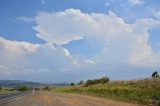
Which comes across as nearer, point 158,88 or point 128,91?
point 158,88

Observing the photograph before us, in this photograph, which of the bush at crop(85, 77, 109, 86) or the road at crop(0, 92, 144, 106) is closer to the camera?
the road at crop(0, 92, 144, 106)

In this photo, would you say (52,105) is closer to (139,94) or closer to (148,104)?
(148,104)

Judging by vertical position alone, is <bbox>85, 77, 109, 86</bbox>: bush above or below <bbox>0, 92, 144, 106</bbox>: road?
above

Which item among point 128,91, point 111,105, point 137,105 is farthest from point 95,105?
point 128,91

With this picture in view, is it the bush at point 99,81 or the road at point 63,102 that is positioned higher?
the bush at point 99,81

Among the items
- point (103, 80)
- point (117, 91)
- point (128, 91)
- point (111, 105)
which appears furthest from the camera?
point (103, 80)

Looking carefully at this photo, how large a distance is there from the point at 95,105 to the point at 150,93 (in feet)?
34.9

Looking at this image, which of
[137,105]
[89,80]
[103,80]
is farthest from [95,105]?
[89,80]

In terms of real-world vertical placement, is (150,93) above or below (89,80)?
below

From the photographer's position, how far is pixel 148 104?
3195 centimetres

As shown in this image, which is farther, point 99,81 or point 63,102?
point 99,81

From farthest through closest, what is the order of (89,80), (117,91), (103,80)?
(89,80)
(103,80)
(117,91)

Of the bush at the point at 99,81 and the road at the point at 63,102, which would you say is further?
the bush at the point at 99,81

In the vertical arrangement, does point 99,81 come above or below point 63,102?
above
